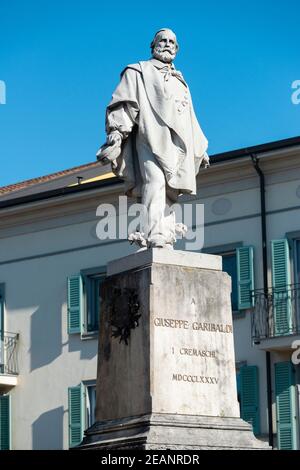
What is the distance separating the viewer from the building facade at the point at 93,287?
117 feet

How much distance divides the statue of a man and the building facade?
1554 centimetres

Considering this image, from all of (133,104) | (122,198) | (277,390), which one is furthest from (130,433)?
(122,198)

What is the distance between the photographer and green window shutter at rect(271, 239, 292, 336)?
35188 mm

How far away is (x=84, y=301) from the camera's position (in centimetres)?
3944

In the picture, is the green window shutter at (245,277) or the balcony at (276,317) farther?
the green window shutter at (245,277)

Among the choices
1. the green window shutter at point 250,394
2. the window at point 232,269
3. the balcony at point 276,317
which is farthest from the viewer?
the window at point 232,269

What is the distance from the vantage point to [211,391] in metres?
18.9

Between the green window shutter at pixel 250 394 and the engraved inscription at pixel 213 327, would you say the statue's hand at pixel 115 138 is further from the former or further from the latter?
the green window shutter at pixel 250 394

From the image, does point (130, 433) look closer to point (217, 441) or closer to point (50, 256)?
point (217, 441)

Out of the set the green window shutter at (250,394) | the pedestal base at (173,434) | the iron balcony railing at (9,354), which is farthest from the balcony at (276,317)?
the pedestal base at (173,434)

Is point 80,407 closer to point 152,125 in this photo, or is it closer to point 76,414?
point 76,414

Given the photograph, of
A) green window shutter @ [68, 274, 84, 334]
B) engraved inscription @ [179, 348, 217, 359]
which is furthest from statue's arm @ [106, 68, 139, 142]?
green window shutter @ [68, 274, 84, 334]

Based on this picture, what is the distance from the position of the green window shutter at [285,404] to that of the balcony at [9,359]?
303 inches
